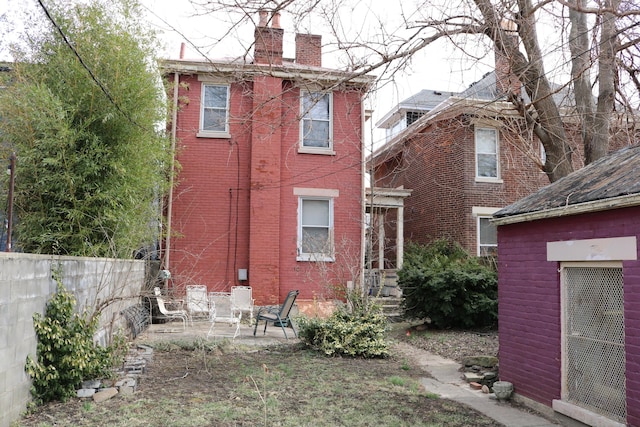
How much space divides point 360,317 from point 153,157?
209 inches

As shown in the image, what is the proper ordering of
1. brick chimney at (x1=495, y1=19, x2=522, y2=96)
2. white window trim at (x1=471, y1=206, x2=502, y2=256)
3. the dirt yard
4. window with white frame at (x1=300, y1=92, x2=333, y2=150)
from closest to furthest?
the dirt yard, brick chimney at (x1=495, y1=19, x2=522, y2=96), window with white frame at (x1=300, y1=92, x2=333, y2=150), white window trim at (x1=471, y1=206, x2=502, y2=256)

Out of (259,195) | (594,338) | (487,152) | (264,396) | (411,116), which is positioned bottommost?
(264,396)

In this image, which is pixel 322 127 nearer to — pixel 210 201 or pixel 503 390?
pixel 210 201

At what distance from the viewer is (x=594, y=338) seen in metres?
5.57

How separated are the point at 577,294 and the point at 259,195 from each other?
9929 mm

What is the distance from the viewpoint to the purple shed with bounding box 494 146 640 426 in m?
5.01

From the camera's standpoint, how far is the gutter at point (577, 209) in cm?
486

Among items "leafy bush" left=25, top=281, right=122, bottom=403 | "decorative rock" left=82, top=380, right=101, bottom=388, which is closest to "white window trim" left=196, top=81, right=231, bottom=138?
"leafy bush" left=25, top=281, right=122, bottom=403

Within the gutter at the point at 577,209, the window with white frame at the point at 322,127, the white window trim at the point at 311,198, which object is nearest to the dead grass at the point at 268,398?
the gutter at the point at 577,209

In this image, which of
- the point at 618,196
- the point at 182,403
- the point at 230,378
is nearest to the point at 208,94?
the point at 230,378

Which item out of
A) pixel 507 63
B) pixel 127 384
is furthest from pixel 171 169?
pixel 507 63

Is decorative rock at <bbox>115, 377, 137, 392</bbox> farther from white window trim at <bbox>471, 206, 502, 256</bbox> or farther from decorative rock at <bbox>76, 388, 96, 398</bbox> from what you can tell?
white window trim at <bbox>471, 206, 502, 256</bbox>

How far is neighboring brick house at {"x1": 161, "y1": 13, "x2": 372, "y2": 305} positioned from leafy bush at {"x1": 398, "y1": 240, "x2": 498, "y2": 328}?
7.53 ft

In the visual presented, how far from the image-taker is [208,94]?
15031 mm
